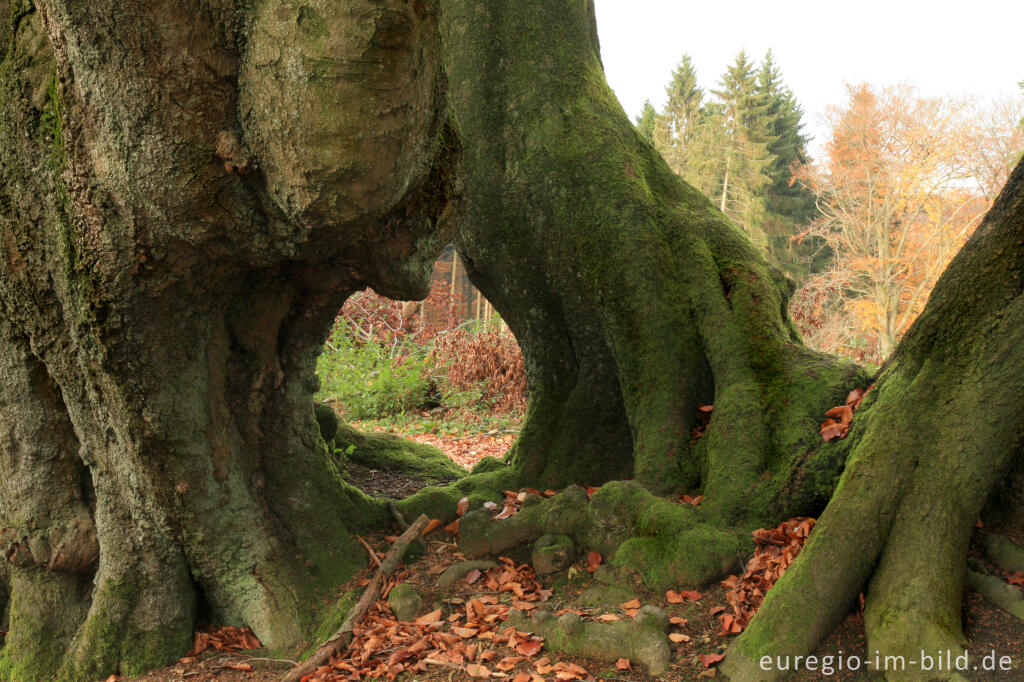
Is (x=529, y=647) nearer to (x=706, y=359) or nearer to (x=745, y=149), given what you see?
(x=706, y=359)

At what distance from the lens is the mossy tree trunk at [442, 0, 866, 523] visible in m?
4.02

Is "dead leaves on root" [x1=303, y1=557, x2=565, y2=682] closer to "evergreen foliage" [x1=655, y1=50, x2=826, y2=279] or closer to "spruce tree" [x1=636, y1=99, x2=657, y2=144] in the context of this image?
"evergreen foliage" [x1=655, y1=50, x2=826, y2=279]

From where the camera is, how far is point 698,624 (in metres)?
3.21

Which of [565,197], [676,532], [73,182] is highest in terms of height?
[565,197]

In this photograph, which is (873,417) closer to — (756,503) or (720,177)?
(756,503)

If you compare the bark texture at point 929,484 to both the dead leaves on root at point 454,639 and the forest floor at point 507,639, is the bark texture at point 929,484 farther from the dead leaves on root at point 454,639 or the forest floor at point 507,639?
the dead leaves on root at point 454,639

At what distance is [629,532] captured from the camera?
3.79 m

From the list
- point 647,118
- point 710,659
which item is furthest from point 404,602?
point 647,118

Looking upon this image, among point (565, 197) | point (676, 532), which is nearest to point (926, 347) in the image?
point (676, 532)

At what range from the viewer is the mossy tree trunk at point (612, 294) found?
4.02 metres

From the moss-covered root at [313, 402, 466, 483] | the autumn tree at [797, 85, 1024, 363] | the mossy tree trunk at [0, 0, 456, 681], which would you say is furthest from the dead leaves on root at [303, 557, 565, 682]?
the autumn tree at [797, 85, 1024, 363]

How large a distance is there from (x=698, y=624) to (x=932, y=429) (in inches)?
53.0

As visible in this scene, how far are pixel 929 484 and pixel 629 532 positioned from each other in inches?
58.3

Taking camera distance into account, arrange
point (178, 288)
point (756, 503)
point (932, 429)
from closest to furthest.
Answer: point (932, 429) < point (178, 288) < point (756, 503)
